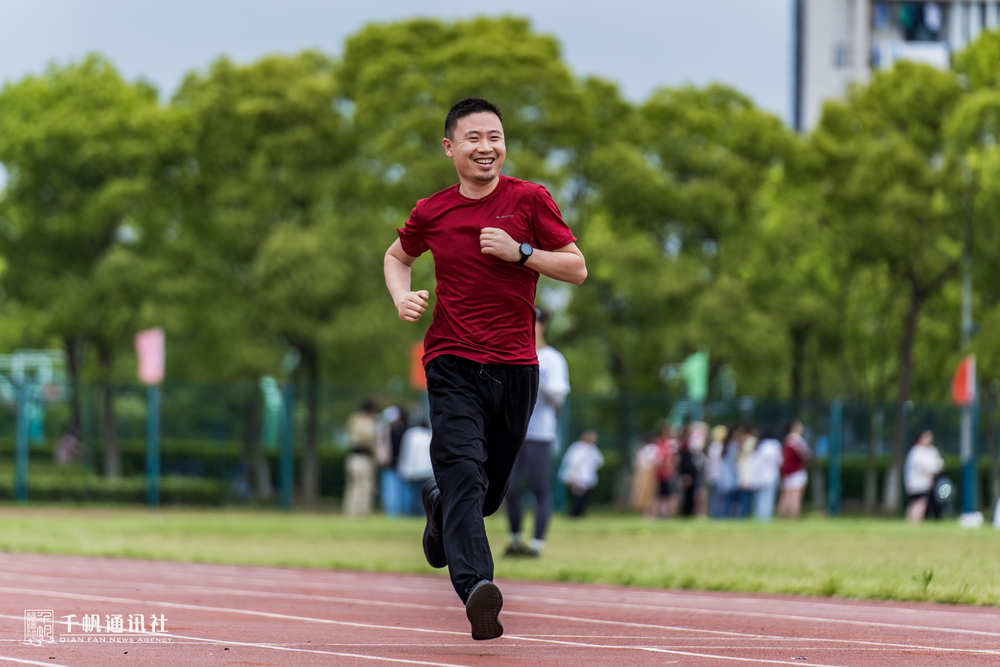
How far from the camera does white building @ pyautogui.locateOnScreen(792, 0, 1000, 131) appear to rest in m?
84.3

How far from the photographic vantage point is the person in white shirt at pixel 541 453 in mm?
9734

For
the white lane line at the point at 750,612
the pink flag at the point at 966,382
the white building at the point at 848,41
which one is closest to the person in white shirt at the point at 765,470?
the pink flag at the point at 966,382

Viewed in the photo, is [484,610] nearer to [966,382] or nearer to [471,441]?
[471,441]

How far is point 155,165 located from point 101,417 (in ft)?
26.8

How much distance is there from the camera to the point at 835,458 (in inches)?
1057

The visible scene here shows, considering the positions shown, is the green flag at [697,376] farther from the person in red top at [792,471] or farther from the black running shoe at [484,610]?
the black running shoe at [484,610]

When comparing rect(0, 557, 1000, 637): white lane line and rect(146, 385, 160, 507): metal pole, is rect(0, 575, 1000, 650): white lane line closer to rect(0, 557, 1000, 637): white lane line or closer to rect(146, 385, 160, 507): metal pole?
rect(0, 557, 1000, 637): white lane line

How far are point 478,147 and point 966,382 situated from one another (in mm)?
23364

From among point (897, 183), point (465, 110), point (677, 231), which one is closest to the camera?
point (465, 110)

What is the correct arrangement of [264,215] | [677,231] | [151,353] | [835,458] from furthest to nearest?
[677,231] → [264,215] → [835,458] → [151,353]

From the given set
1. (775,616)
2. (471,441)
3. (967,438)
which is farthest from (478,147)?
(967,438)

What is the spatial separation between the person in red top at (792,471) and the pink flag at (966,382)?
637 cm

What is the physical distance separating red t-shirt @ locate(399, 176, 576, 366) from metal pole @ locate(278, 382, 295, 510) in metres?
20.4

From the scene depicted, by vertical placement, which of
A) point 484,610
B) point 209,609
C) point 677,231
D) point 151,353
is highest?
point 677,231
